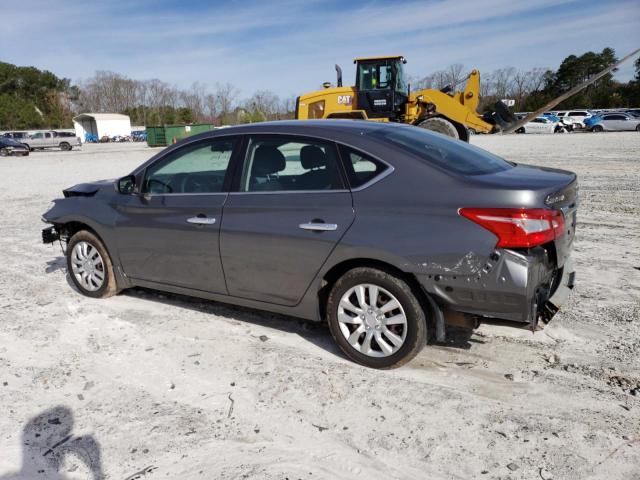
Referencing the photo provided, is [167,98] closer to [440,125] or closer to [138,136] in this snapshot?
[138,136]

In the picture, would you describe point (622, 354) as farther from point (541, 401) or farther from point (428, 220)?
→ point (428, 220)

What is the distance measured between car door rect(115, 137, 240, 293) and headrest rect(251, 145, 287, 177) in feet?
0.80

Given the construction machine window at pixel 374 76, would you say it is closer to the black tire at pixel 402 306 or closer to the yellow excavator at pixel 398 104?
the yellow excavator at pixel 398 104

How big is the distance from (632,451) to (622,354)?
119 centimetres

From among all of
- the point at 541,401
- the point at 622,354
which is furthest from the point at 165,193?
the point at 622,354

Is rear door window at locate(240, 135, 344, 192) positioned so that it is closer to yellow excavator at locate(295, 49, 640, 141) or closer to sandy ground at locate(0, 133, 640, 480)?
sandy ground at locate(0, 133, 640, 480)

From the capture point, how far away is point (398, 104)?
1734 cm

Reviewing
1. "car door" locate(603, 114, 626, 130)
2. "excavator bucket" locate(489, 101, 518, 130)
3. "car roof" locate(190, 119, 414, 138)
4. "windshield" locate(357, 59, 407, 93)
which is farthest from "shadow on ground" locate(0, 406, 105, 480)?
"car door" locate(603, 114, 626, 130)

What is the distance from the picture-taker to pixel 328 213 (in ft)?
11.8

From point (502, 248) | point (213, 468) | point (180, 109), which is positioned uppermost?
point (180, 109)

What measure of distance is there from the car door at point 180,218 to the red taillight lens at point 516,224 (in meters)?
2.07

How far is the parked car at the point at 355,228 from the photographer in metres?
3.14

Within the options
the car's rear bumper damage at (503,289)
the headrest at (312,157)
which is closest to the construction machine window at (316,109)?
the headrest at (312,157)

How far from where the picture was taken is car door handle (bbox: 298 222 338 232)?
357cm
